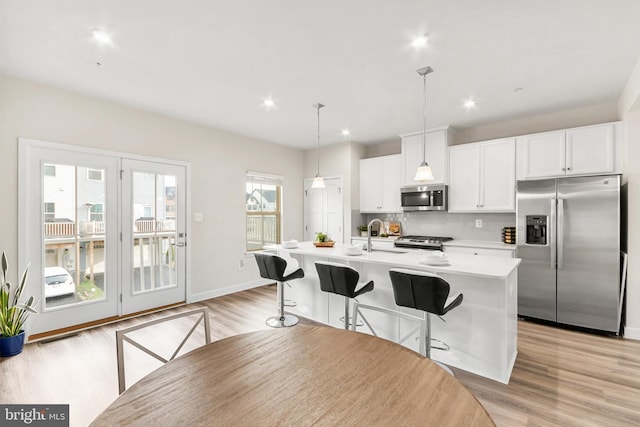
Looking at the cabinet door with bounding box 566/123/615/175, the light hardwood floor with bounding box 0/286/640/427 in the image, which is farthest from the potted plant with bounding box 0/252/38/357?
the cabinet door with bounding box 566/123/615/175

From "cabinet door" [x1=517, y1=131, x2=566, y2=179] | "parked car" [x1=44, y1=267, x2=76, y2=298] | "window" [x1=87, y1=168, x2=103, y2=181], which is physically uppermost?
"cabinet door" [x1=517, y1=131, x2=566, y2=179]

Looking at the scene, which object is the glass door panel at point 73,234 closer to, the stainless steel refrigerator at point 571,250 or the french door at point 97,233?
the french door at point 97,233

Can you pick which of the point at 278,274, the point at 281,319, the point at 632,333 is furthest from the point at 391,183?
the point at 632,333

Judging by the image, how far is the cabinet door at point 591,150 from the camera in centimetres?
344

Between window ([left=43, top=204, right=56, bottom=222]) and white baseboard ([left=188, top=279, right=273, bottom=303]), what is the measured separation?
6.34 feet

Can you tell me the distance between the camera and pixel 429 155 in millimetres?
4746

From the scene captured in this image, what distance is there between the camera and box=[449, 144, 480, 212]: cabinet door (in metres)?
4.39

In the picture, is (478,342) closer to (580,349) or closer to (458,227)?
(580,349)

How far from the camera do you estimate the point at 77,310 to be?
336 cm

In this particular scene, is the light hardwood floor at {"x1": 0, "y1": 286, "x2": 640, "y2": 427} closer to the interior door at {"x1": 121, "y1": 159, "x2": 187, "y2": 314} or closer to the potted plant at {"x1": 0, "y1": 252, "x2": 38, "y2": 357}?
the potted plant at {"x1": 0, "y1": 252, "x2": 38, "y2": 357}

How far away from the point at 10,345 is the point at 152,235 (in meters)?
1.65

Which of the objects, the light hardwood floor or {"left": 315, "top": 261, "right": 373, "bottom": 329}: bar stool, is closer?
the light hardwood floor

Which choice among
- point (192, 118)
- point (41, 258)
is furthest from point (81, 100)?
point (41, 258)

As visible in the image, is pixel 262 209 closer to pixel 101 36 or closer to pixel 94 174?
pixel 94 174
